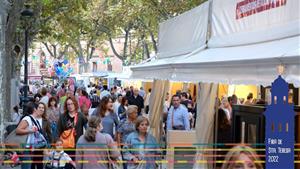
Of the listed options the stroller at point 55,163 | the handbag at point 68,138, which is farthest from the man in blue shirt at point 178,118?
the stroller at point 55,163

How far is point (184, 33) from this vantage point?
13023 millimetres

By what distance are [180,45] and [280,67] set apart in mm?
7573

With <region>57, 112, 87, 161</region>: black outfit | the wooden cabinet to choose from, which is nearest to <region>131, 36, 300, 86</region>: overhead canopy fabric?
the wooden cabinet

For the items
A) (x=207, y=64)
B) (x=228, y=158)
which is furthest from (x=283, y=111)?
(x=207, y=64)

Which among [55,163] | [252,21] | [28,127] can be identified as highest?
[252,21]

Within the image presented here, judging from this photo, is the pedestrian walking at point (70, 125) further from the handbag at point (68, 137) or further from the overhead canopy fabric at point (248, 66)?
the overhead canopy fabric at point (248, 66)

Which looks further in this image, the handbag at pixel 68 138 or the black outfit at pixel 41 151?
the black outfit at pixel 41 151

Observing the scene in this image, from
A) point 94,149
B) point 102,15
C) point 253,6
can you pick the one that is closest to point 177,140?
point 253,6

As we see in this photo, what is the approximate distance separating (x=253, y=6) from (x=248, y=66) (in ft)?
7.67

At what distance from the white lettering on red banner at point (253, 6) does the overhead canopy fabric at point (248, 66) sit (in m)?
0.56

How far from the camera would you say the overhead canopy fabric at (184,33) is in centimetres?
1138

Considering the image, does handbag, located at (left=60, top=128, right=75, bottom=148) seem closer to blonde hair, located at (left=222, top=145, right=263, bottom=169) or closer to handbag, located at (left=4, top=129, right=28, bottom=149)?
handbag, located at (left=4, top=129, right=28, bottom=149)

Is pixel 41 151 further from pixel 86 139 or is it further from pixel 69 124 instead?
pixel 86 139

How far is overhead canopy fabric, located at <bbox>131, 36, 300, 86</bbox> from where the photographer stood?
564 centimetres
